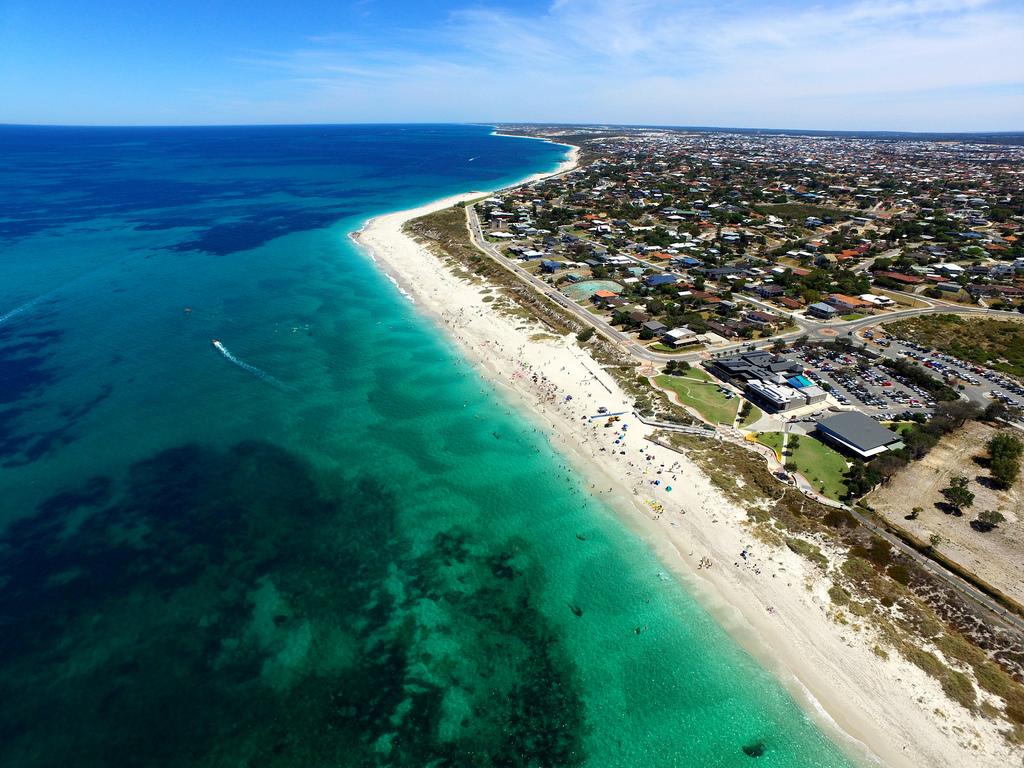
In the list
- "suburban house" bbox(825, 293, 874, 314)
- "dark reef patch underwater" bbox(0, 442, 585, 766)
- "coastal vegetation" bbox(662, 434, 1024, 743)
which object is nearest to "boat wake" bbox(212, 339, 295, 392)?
"dark reef patch underwater" bbox(0, 442, 585, 766)

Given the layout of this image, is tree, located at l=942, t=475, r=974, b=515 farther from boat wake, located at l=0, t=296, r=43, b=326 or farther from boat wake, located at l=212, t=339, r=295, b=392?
boat wake, located at l=0, t=296, r=43, b=326

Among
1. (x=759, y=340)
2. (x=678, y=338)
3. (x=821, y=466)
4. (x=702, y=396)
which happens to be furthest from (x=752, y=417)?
(x=759, y=340)

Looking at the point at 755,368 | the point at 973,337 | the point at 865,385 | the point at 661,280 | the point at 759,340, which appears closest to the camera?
the point at 865,385

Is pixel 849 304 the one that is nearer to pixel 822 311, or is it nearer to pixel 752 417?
pixel 822 311

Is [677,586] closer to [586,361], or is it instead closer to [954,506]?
[954,506]

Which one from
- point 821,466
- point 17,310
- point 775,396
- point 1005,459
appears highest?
point 17,310

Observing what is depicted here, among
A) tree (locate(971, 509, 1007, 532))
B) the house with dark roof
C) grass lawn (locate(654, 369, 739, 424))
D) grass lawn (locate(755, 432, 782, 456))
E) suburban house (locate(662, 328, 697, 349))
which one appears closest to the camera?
tree (locate(971, 509, 1007, 532))
